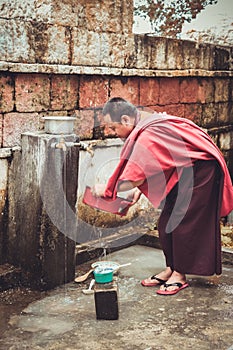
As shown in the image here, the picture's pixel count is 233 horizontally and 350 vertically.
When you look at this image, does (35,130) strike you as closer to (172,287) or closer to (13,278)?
(13,278)

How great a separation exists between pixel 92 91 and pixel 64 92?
46cm

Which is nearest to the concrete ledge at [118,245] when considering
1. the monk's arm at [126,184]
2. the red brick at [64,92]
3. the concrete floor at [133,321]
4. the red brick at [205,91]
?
the concrete floor at [133,321]

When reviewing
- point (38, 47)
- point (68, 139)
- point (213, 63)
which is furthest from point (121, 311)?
point (213, 63)

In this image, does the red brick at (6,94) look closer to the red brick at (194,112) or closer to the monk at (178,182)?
the monk at (178,182)

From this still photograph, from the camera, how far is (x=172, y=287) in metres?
4.76

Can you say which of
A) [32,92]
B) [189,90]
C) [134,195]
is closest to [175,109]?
[189,90]

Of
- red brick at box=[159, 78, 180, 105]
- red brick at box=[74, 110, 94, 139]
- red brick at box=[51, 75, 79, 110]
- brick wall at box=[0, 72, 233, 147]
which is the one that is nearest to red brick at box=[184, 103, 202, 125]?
brick wall at box=[0, 72, 233, 147]

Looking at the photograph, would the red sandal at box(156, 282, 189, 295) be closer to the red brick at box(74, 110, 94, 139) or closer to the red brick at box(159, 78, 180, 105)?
the red brick at box(74, 110, 94, 139)

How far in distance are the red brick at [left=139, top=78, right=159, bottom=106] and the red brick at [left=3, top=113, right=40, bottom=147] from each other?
181 cm

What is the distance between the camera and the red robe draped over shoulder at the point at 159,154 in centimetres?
436

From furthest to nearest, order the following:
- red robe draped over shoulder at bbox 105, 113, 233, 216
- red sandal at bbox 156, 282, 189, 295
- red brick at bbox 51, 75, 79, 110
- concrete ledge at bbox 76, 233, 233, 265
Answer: concrete ledge at bbox 76, 233, 233, 265 < red brick at bbox 51, 75, 79, 110 < red sandal at bbox 156, 282, 189, 295 < red robe draped over shoulder at bbox 105, 113, 233, 216

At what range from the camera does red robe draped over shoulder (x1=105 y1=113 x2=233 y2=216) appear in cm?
436

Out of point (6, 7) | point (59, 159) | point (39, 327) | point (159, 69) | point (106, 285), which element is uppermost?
point (6, 7)

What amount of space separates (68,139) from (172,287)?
1674 mm
